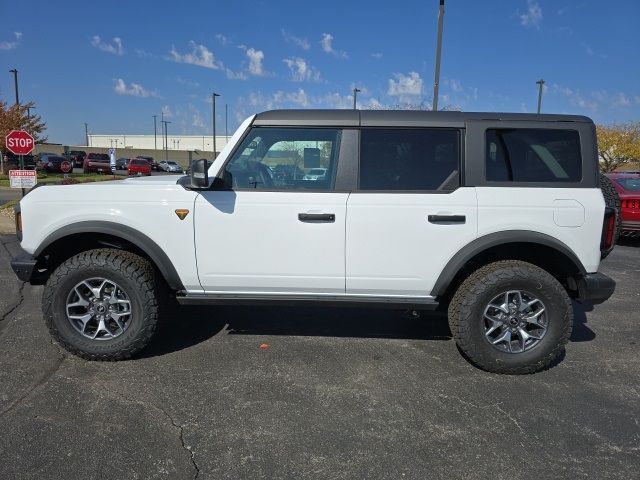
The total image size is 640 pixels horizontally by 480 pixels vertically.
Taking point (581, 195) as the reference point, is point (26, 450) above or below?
below

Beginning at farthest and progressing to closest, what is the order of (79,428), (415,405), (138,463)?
1. (415,405)
2. (79,428)
3. (138,463)

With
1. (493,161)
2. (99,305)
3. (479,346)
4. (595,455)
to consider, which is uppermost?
(493,161)

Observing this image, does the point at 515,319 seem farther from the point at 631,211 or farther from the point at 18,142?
the point at 18,142

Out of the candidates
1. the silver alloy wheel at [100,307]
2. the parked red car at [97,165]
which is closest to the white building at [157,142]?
the parked red car at [97,165]

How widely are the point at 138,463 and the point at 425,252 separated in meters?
2.32

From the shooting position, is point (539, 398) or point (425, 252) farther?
point (425, 252)

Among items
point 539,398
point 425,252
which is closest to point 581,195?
point 425,252

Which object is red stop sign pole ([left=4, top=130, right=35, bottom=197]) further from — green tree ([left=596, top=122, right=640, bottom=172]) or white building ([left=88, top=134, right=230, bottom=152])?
white building ([left=88, top=134, right=230, bottom=152])

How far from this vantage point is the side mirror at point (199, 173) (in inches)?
131

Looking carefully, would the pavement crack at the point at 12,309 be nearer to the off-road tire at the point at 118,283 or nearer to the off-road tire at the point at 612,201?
the off-road tire at the point at 118,283

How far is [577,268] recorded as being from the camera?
3488 mm

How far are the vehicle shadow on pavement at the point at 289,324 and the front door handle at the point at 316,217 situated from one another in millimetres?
A: 1327

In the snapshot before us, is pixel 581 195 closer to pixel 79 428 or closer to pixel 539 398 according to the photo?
pixel 539 398

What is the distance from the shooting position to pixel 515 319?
3.54 m
